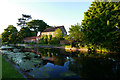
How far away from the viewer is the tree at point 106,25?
1708 cm

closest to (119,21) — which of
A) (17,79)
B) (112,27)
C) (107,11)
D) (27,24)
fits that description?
(112,27)

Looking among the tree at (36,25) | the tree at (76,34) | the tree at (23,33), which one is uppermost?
the tree at (36,25)

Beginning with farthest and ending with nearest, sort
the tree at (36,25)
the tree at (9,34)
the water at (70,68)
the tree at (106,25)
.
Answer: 1. the tree at (36,25)
2. the tree at (9,34)
3. the tree at (106,25)
4. the water at (70,68)

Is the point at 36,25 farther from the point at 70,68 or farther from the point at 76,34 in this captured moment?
the point at 70,68

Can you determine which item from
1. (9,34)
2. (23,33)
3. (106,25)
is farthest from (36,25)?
(106,25)

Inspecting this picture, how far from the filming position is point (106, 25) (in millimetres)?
18094

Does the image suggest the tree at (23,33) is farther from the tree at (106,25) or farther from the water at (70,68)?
the tree at (106,25)

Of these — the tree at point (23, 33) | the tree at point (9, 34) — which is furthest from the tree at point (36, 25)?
the tree at point (9, 34)

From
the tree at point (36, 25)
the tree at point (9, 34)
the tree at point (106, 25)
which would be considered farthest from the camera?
the tree at point (36, 25)

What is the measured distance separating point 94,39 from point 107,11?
745cm

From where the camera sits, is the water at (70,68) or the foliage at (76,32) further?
the foliage at (76,32)

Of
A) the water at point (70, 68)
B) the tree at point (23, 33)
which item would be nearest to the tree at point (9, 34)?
the tree at point (23, 33)

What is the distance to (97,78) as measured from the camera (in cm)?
595

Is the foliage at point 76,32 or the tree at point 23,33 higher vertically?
the tree at point 23,33
